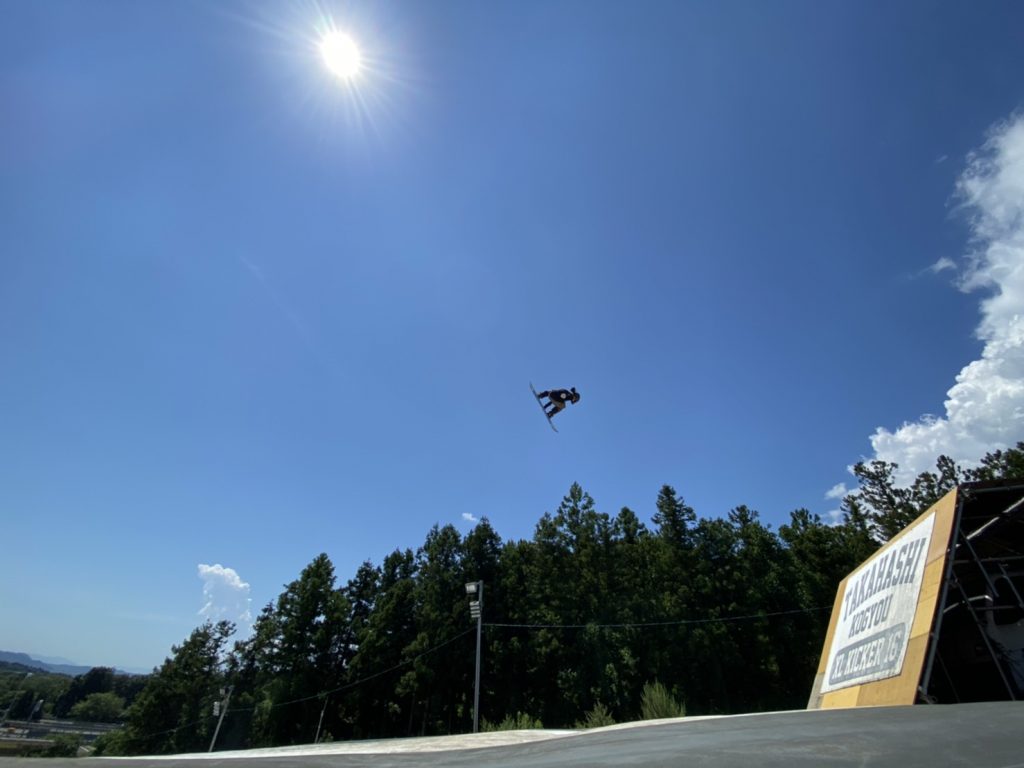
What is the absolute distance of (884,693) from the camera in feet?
A: 36.6

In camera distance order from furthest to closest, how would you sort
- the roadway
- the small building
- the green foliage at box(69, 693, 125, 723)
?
the green foliage at box(69, 693, 125, 723), the small building, the roadway

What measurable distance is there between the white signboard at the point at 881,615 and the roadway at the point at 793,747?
4104 mm

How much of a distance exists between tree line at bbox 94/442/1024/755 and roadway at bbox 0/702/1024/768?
28223 millimetres

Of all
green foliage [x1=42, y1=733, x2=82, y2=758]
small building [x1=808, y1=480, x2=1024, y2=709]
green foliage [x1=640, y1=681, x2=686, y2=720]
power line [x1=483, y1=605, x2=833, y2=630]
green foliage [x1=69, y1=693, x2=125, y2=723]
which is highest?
power line [x1=483, y1=605, x2=833, y2=630]

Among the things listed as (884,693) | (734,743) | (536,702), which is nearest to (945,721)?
(734,743)

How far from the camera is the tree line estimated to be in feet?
109

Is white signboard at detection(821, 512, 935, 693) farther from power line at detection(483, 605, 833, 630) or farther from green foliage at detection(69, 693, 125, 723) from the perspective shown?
green foliage at detection(69, 693, 125, 723)

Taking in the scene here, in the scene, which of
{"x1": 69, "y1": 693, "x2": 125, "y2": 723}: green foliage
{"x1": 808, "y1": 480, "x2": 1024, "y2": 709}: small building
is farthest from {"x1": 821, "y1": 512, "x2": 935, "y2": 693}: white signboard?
{"x1": 69, "y1": 693, "x2": 125, "y2": 723}: green foliage

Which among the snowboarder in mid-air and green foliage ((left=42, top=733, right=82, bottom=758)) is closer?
the snowboarder in mid-air

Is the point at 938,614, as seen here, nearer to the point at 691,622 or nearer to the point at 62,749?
the point at 691,622

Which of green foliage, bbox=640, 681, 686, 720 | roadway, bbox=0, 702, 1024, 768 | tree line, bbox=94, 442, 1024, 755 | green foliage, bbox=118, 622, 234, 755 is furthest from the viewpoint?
green foliage, bbox=118, 622, 234, 755

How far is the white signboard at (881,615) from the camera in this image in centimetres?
1206

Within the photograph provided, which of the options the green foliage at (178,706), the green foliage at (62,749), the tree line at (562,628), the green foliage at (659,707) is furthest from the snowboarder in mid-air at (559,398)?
the green foliage at (62,749)

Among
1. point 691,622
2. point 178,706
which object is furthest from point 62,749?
point 691,622
